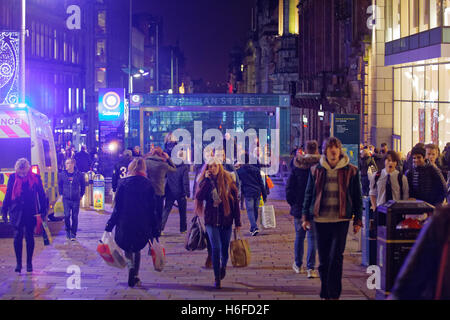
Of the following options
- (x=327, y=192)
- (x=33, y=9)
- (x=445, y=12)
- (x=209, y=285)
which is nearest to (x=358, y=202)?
(x=327, y=192)

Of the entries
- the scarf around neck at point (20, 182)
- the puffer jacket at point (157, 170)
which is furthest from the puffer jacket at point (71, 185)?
the scarf around neck at point (20, 182)

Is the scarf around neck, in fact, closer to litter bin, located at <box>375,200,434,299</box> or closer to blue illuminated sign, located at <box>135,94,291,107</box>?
litter bin, located at <box>375,200,434,299</box>

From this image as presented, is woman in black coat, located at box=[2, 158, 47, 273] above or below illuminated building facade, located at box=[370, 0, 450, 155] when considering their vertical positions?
below

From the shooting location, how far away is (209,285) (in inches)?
403

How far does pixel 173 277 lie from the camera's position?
10867mm

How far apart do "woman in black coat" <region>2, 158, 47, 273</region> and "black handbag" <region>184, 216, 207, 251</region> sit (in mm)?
2385

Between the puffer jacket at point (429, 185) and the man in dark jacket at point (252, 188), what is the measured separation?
4.65 metres

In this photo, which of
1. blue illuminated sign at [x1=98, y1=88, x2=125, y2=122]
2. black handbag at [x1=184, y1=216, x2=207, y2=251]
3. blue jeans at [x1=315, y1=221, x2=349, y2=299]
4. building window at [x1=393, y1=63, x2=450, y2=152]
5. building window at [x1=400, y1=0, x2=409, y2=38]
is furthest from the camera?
blue illuminated sign at [x1=98, y1=88, x2=125, y2=122]

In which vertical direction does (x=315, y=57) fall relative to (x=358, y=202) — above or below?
above

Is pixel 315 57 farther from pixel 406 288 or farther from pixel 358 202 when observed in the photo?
pixel 406 288

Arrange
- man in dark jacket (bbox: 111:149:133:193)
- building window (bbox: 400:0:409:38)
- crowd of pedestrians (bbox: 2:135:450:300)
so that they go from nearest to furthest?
crowd of pedestrians (bbox: 2:135:450:300) < man in dark jacket (bbox: 111:149:133:193) < building window (bbox: 400:0:409:38)

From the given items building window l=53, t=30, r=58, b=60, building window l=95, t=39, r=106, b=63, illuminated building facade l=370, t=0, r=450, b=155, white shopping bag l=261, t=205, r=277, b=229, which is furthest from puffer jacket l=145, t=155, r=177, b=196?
building window l=95, t=39, r=106, b=63

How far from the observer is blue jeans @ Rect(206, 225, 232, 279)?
9930 mm
